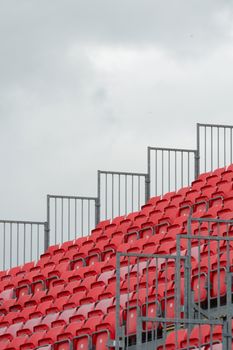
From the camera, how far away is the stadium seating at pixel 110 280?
49.9ft

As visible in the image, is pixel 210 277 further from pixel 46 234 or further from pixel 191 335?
pixel 46 234

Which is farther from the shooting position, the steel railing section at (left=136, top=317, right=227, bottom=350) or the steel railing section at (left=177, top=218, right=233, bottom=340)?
the steel railing section at (left=177, top=218, right=233, bottom=340)

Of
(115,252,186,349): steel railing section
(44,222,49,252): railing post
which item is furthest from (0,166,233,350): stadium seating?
(44,222,49,252): railing post

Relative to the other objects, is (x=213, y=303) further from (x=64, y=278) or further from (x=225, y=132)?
(x=225, y=132)

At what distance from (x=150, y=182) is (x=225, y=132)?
1309mm

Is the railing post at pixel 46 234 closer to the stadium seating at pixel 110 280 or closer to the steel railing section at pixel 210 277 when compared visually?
the stadium seating at pixel 110 280

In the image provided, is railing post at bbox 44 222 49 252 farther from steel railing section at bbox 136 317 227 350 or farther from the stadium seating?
steel railing section at bbox 136 317 227 350

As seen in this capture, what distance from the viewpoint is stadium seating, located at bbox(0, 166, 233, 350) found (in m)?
15.2

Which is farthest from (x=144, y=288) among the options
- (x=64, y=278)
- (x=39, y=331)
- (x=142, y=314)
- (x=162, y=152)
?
(x=162, y=152)

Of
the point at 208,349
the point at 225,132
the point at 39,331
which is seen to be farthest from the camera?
the point at 225,132

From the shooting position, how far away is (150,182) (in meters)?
22.1

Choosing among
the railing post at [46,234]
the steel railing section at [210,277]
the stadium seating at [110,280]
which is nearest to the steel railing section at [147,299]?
the stadium seating at [110,280]

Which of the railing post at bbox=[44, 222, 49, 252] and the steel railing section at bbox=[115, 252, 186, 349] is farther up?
the railing post at bbox=[44, 222, 49, 252]

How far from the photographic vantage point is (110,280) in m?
17.7
